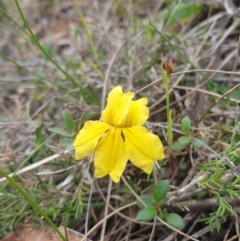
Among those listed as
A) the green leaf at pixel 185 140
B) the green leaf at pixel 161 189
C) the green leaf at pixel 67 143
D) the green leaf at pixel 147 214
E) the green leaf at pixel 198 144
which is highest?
the green leaf at pixel 67 143

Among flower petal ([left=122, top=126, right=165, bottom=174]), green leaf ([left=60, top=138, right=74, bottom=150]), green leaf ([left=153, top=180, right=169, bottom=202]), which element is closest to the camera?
flower petal ([left=122, top=126, right=165, bottom=174])

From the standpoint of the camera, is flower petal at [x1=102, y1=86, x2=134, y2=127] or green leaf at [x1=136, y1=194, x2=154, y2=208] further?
green leaf at [x1=136, y1=194, x2=154, y2=208]

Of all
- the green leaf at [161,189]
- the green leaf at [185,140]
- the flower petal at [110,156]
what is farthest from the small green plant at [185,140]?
the flower petal at [110,156]

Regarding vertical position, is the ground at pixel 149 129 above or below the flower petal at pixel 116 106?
below

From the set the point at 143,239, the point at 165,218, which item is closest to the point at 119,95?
the point at 165,218

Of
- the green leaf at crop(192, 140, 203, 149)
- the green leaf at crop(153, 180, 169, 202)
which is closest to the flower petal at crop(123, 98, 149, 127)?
the green leaf at crop(153, 180, 169, 202)

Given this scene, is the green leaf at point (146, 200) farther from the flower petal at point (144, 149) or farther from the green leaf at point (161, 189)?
the flower petal at point (144, 149)

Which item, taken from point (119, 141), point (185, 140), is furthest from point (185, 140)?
point (119, 141)

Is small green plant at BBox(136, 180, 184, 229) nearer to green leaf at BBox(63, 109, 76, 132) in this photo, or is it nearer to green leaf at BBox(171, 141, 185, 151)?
green leaf at BBox(171, 141, 185, 151)
